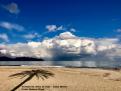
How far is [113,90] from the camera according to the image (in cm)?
3581

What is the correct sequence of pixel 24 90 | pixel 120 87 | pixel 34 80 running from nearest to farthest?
pixel 24 90 < pixel 120 87 < pixel 34 80

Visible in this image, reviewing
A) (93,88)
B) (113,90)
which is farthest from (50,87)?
(113,90)

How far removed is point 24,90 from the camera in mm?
33281

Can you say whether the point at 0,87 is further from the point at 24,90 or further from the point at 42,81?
the point at 42,81

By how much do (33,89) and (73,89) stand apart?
17.0 ft

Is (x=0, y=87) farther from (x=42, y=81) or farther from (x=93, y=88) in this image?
(x=93, y=88)

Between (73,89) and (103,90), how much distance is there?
150 inches

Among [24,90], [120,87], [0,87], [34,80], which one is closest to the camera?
[24,90]

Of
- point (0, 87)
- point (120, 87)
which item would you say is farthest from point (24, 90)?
point (120, 87)

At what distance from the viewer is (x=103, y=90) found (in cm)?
3569

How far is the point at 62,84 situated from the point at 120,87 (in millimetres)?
8059

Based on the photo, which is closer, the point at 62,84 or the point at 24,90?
the point at 24,90

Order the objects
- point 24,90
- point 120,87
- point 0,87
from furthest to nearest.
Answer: point 120,87
point 0,87
point 24,90

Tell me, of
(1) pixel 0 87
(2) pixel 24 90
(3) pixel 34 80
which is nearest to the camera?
(2) pixel 24 90
